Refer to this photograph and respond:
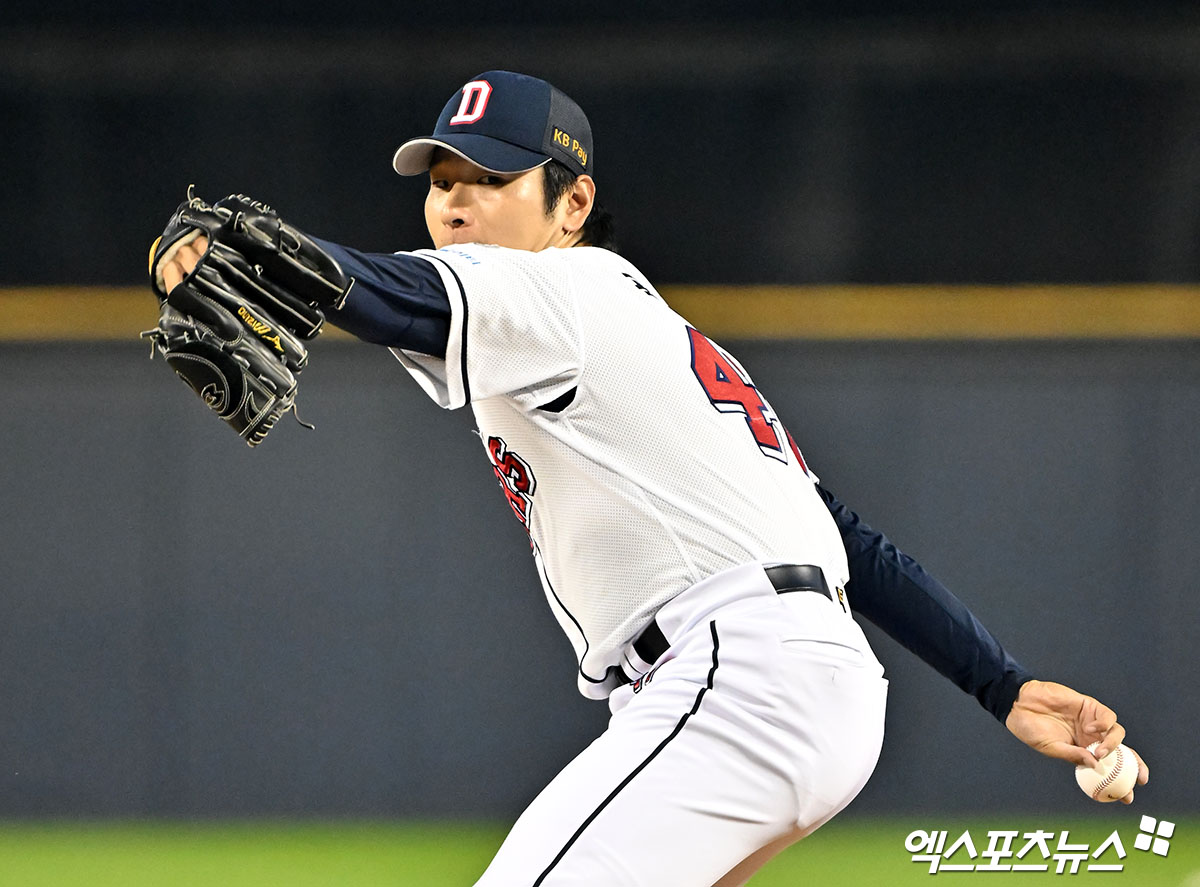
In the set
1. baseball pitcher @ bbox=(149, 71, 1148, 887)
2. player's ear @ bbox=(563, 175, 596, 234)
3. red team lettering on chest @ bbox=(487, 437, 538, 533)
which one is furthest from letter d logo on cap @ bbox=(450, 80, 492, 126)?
red team lettering on chest @ bbox=(487, 437, 538, 533)

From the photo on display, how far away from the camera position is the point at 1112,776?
1383mm

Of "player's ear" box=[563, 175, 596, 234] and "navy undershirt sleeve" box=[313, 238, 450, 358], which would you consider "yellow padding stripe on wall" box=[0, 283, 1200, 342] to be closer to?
"player's ear" box=[563, 175, 596, 234]

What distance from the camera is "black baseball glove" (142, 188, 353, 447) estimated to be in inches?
39.5

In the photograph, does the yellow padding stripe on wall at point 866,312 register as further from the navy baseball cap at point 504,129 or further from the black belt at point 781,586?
the black belt at point 781,586

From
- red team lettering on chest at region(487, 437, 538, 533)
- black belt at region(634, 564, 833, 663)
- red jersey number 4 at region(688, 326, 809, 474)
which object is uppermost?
red jersey number 4 at region(688, 326, 809, 474)

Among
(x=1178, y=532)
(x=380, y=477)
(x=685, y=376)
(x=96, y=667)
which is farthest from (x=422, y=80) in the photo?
(x=685, y=376)

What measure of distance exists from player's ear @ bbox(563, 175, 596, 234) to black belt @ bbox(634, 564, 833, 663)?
59 centimetres

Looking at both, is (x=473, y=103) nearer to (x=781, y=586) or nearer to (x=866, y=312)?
(x=781, y=586)

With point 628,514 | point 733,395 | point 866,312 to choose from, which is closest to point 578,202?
point 733,395

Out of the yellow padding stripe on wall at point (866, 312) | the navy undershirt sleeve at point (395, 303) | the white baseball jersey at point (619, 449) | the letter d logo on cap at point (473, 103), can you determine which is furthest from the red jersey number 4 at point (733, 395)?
the yellow padding stripe on wall at point (866, 312)

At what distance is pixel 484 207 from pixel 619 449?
1.46 ft

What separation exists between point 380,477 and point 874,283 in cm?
155

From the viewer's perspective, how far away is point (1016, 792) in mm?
3514

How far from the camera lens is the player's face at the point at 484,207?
152 centimetres
